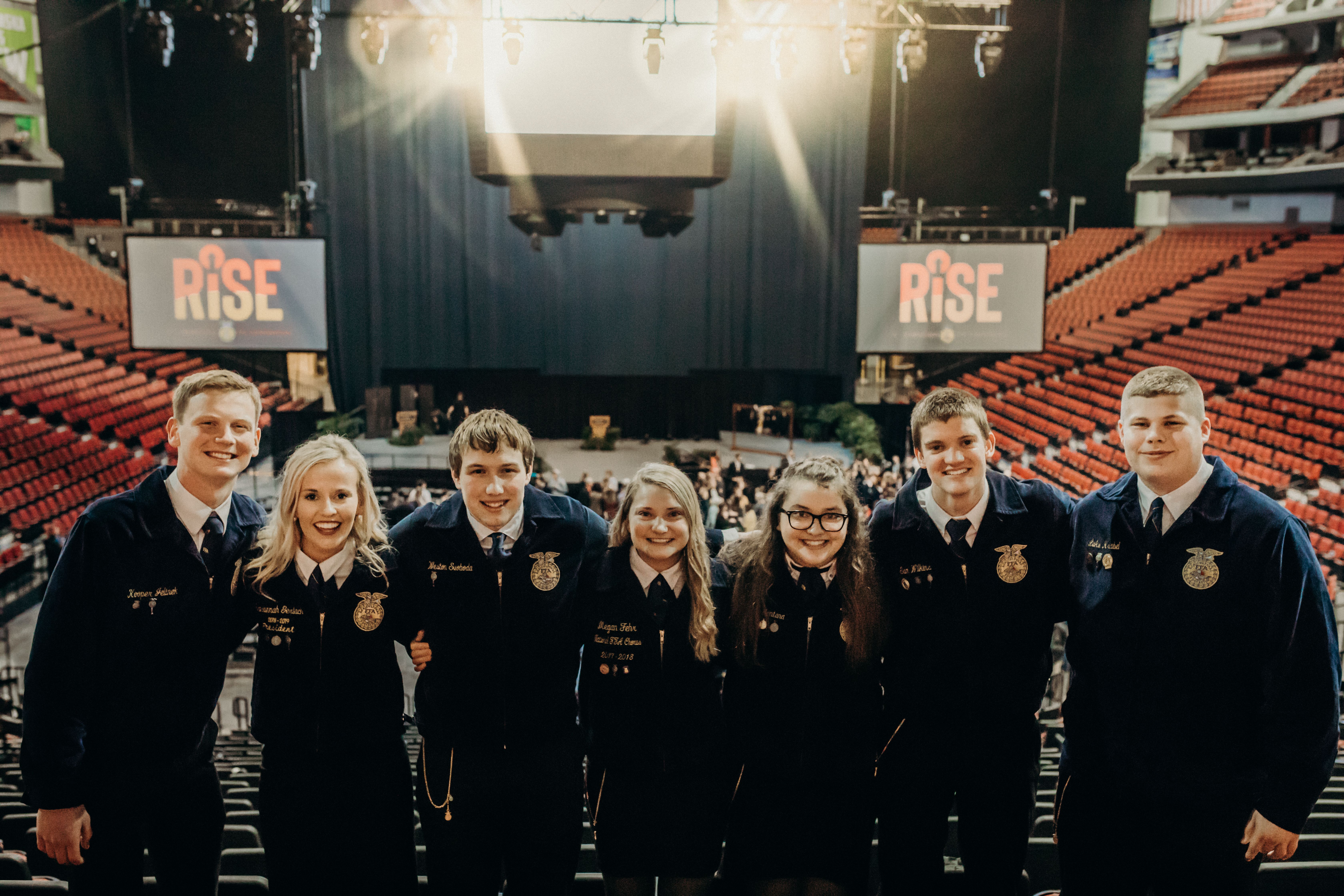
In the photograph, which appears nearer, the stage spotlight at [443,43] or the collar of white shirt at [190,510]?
the collar of white shirt at [190,510]

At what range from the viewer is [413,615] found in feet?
8.05

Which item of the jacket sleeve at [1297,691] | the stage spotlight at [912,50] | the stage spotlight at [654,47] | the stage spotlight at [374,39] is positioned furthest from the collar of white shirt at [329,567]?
the stage spotlight at [912,50]

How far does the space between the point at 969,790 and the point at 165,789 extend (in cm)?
208

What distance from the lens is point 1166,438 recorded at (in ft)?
7.55

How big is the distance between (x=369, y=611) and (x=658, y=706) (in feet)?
2.62

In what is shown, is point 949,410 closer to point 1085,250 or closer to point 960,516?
point 960,516

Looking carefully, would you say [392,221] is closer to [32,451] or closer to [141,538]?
[32,451]

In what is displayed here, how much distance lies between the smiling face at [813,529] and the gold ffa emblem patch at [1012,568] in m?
0.45

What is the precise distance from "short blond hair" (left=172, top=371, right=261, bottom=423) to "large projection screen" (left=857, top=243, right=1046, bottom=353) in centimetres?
689

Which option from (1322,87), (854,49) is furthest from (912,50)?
(1322,87)

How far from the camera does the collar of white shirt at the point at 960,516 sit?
8.25 ft

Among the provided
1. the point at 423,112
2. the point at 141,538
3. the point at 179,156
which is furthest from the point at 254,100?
the point at 141,538

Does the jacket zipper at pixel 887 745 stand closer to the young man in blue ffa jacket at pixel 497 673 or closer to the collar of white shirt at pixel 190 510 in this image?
the young man in blue ffa jacket at pixel 497 673

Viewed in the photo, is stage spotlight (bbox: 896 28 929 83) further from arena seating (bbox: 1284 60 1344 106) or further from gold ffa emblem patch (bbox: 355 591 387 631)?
arena seating (bbox: 1284 60 1344 106)
